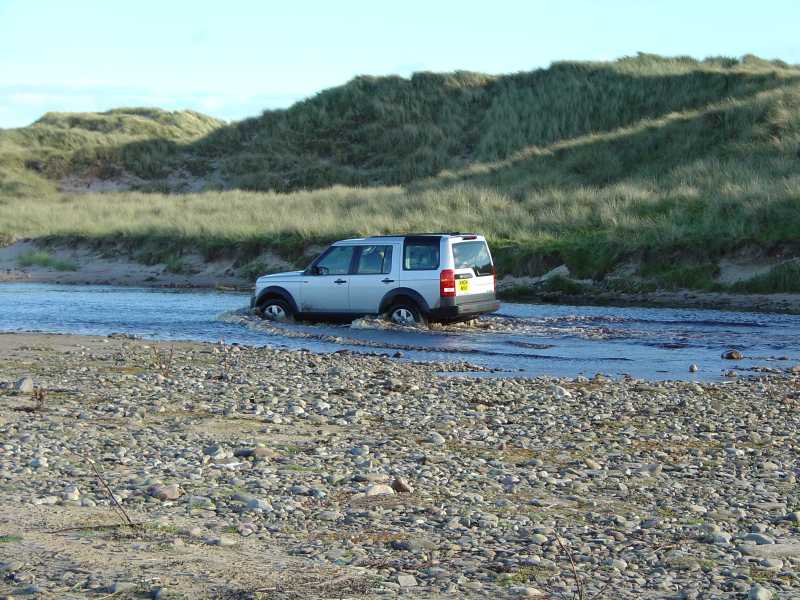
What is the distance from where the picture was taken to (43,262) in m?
44.3

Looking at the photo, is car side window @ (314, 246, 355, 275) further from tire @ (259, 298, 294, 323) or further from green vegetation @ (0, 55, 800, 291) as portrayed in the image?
green vegetation @ (0, 55, 800, 291)

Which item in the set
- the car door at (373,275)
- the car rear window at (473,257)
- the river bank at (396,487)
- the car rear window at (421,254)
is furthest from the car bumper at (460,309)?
the river bank at (396,487)

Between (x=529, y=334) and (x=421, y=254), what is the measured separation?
267 cm

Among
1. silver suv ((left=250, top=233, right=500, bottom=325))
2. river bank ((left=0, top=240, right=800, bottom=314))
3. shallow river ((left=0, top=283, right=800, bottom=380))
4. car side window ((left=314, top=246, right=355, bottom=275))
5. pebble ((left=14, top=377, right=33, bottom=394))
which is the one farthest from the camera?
river bank ((left=0, top=240, right=800, bottom=314))

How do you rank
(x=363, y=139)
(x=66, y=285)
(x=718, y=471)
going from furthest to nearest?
(x=363, y=139)
(x=66, y=285)
(x=718, y=471)

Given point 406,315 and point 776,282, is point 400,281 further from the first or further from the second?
point 776,282

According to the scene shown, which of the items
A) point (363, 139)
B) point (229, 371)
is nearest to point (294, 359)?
point (229, 371)

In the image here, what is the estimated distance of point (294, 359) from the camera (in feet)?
56.7

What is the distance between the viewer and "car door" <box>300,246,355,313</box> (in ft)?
71.4

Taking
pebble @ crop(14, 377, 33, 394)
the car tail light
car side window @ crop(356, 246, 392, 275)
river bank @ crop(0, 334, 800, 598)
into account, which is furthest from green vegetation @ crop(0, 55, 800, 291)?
pebble @ crop(14, 377, 33, 394)

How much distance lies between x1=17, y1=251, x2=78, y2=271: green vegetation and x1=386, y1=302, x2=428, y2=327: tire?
24307 mm

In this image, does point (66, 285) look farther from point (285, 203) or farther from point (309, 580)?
point (309, 580)

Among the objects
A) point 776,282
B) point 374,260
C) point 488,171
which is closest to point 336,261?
point 374,260

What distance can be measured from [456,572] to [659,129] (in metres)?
49.6
